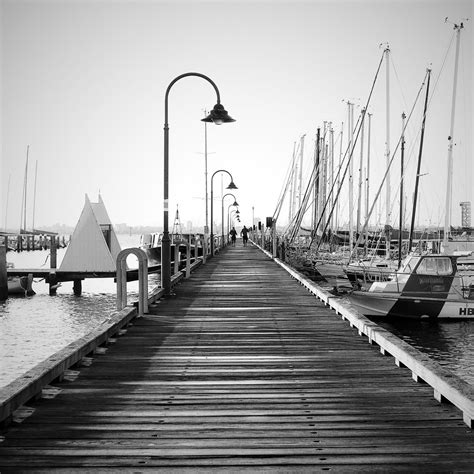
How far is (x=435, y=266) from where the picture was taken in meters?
22.8

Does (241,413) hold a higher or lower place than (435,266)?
lower

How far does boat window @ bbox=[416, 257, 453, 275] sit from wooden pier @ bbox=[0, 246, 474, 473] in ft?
45.9

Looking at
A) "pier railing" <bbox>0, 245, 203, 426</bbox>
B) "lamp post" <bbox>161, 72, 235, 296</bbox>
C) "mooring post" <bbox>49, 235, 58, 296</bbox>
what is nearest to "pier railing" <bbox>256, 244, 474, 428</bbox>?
"pier railing" <bbox>0, 245, 203, 426</bbox>

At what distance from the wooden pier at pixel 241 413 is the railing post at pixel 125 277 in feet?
4.85

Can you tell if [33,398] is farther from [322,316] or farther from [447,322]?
[447,322]

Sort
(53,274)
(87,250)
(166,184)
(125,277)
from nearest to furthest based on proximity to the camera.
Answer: (125,277), (166,184), (53,274), (87,250)

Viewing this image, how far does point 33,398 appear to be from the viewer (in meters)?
5.81

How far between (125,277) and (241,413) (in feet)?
19.2

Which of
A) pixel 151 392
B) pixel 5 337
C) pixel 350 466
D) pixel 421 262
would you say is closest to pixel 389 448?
pixel 350 466

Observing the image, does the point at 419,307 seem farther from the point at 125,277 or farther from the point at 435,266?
the point at 125,277

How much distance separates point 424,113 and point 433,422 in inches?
1084

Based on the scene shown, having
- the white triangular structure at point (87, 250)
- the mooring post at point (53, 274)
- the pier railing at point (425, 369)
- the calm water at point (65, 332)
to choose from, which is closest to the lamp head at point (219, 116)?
the pier railing at point (425, 369)

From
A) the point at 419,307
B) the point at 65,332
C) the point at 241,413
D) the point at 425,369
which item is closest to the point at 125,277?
the point at 241,413

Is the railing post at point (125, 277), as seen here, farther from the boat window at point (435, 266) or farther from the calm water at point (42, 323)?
the boat window at point (435, 266)
